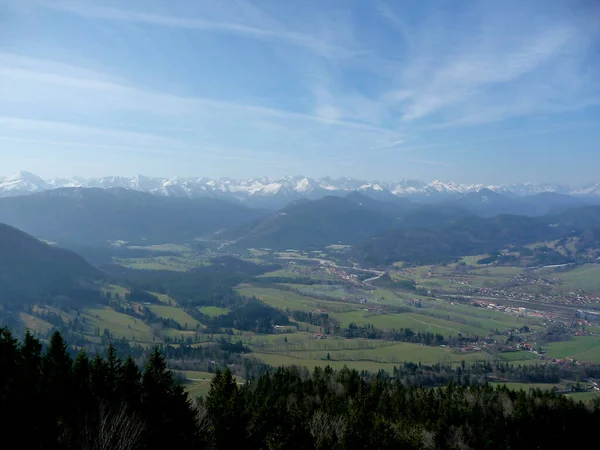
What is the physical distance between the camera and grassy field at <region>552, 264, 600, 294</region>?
114262mm

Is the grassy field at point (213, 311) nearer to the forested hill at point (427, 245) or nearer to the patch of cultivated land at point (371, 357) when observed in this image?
the patch of cultivated land at point (371, 357)

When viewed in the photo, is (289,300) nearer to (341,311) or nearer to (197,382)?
(341,311)

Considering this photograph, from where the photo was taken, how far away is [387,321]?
265ft

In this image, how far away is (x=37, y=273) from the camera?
332ft

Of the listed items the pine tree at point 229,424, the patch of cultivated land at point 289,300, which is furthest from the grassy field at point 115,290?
the pine tree at point 229,424

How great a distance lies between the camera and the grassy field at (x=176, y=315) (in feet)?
258

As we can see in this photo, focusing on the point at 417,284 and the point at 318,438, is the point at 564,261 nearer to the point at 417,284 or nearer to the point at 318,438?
the point at 417,284

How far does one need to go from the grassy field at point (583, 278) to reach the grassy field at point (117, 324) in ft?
335

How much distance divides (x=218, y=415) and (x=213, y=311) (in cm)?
7334

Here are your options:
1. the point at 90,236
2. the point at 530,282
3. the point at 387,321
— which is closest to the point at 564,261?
the point at 530,282

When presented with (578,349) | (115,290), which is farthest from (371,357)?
(115,290)

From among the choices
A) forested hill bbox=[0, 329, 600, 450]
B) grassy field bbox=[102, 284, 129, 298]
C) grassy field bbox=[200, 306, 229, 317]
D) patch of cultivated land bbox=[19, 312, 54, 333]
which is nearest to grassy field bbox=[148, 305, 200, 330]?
grassy field bbox=[200, 306, 229, 317]

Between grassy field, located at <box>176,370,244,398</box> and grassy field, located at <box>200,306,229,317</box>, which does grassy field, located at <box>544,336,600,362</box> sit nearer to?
grassy field, located at <box>176,370,244,398</box>

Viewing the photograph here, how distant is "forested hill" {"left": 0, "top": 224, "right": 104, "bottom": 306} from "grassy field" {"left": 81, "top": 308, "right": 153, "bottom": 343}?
11188 mm
